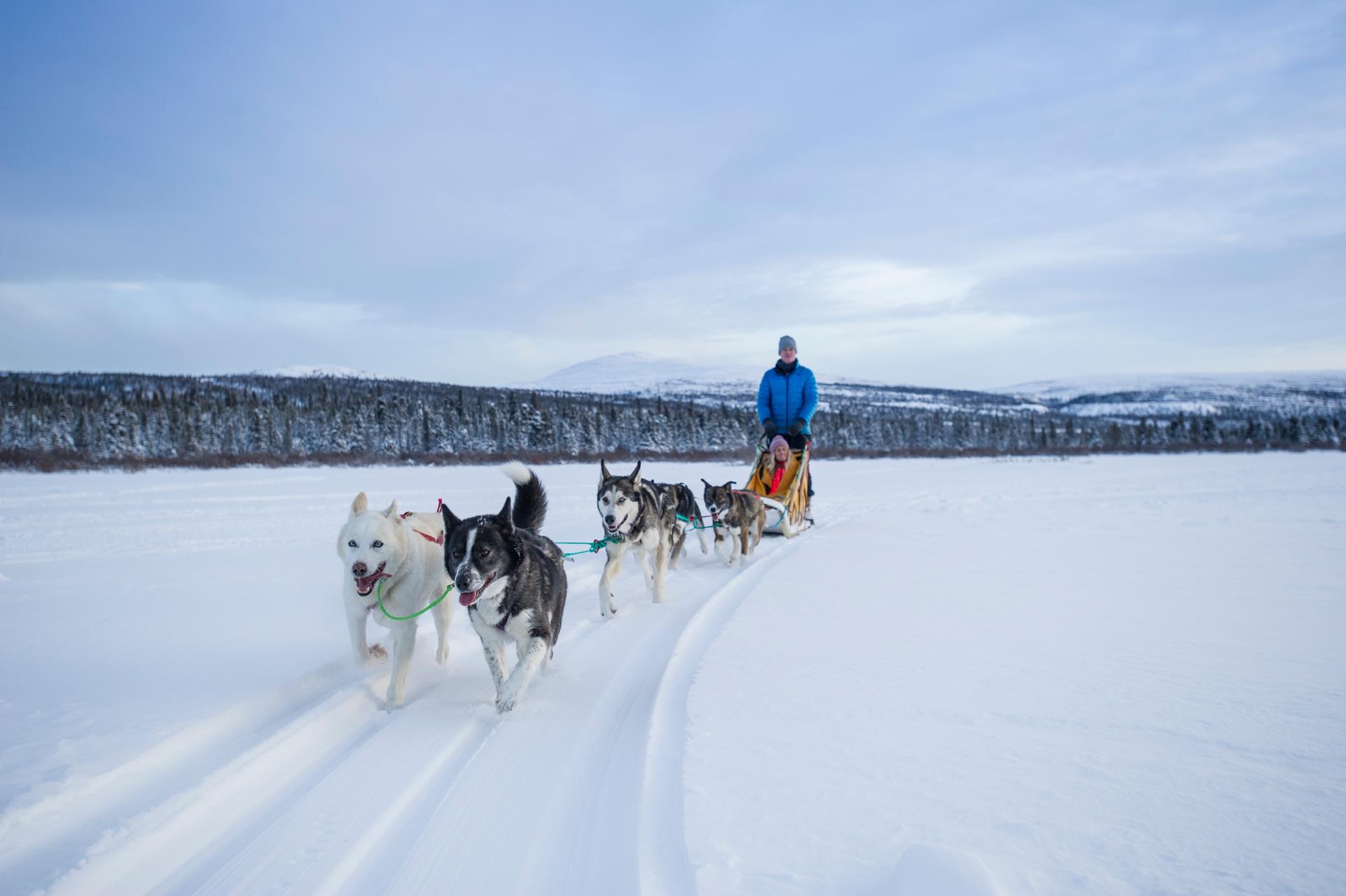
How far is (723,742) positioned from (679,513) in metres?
4.99

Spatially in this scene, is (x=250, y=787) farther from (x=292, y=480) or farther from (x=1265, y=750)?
(x=292, y=480)

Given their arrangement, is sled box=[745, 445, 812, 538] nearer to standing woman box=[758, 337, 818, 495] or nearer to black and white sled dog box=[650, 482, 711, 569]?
standing woman box=[758, 337, 818, 495]

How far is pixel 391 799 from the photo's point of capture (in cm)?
273

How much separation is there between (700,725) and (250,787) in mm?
2028

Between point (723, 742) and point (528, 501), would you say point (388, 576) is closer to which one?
point (528, 501)

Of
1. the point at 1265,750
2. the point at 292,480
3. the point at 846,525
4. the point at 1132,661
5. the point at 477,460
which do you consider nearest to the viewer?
the point at 1265,750

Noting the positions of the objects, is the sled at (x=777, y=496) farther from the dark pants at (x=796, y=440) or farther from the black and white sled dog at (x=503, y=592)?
the black and white sled dog at (x=503, y=592)

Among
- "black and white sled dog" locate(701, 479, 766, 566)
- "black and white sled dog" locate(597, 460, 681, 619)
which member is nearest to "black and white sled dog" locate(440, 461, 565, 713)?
"black and white sled dog" locate(597, 460, 681, 619)

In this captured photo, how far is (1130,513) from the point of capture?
40.9 feet

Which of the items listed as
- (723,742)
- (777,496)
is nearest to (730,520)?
(777,496)

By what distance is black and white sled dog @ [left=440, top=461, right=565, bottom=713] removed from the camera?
3643 mm

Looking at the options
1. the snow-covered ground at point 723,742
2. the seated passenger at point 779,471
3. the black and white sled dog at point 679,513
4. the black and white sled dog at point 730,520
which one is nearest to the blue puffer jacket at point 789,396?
the seated passenger at point 779,471

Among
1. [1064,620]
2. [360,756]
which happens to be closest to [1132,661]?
[1064,620]

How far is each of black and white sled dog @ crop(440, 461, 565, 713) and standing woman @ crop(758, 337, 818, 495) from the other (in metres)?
6.13
